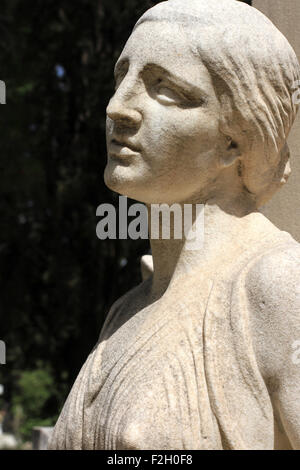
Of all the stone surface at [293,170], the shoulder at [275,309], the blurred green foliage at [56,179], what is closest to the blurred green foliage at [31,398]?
the blurred green foliage at [56,179]

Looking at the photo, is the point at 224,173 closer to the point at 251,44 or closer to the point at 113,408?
the point at 251,44

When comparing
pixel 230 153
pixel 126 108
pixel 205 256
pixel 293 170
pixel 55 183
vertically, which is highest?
pixel 55 183

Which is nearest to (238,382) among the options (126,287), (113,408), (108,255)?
(113,408)

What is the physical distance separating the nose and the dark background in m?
7.99

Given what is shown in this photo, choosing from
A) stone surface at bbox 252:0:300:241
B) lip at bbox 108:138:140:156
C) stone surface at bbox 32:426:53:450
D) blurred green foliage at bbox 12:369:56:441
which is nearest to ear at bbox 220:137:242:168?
lip at bbox 108:138:140:156

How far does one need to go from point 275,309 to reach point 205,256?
1.51 feet

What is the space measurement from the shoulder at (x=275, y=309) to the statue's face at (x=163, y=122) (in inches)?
19.5

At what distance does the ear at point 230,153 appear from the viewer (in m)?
3.21

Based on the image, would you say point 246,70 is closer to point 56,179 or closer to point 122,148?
point 122,148

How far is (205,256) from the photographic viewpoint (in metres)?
3.20

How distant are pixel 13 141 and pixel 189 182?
9.32 meters

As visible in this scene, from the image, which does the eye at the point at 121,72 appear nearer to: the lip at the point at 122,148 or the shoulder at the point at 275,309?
the lip at the point at 122,148

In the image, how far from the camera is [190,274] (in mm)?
3191

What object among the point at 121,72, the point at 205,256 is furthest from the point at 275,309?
the point at 121,72
